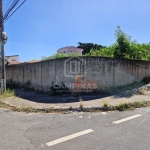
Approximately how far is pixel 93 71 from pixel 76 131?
512 centimetres

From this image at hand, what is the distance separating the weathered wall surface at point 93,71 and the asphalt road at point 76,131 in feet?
11.6

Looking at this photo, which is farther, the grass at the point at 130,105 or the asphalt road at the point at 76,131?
the grass at the point at 130,105

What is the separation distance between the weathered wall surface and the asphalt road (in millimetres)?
3545

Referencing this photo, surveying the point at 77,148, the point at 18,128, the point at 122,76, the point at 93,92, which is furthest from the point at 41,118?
the point at 122,76

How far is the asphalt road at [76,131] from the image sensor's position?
3.10 metres

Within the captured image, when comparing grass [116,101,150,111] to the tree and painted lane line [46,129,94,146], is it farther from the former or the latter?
the tree

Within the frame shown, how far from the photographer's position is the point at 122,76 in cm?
903

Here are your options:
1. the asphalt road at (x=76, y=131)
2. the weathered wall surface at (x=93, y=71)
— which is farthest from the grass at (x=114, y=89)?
the asphalt road at (x=76, y=131)

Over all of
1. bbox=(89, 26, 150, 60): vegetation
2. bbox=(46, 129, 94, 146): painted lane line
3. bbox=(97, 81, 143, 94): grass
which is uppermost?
bbox=(89, 26, 150, 60): vegetation

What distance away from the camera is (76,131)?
3.79 meters

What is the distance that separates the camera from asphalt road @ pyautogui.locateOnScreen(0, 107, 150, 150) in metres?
3.10

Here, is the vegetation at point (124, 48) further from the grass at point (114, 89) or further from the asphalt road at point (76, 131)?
the asphalt road at point (76, 131)

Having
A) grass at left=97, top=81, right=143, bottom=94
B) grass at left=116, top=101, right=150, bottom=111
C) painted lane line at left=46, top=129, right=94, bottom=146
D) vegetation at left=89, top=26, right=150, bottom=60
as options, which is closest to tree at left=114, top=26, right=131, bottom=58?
vegetation at left=89, top=26, right=150, bottom=60
